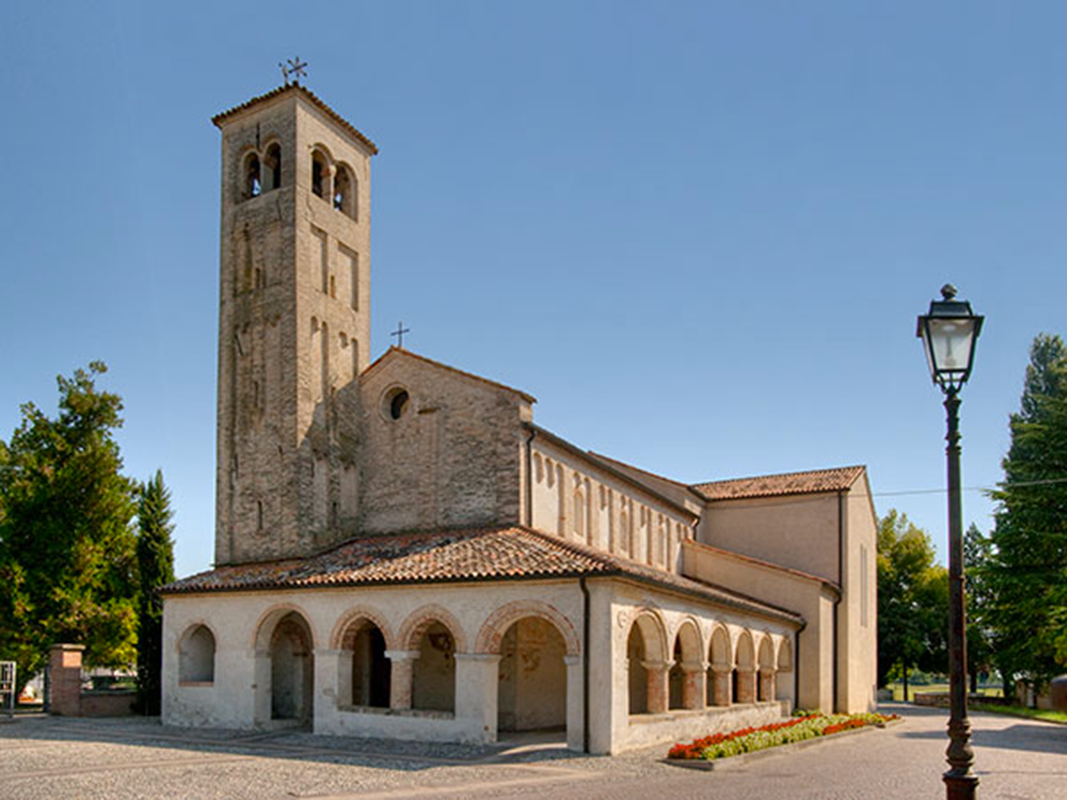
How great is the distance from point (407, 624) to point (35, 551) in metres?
17.9

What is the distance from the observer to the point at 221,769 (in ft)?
53.0

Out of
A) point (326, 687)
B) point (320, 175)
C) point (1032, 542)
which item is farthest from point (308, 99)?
point (1032, 542)

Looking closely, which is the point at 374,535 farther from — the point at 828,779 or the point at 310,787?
the point at 828,779

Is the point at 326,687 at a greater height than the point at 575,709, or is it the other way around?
the point at 575,709

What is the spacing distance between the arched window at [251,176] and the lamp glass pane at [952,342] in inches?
943

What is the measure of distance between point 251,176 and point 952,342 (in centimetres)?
2486

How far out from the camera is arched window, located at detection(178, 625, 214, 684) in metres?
24.6

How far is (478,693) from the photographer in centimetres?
1953

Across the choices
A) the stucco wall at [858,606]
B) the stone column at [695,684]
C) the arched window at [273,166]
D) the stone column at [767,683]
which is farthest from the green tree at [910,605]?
the arched window at [273,166]

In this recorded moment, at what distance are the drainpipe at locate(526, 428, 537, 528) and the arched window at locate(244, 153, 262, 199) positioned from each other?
1152 cm

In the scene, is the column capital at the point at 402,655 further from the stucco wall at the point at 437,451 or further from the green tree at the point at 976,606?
the green tree at the point at 976,606

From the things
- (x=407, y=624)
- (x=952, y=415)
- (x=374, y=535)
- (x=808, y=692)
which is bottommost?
(x=808, y=692)

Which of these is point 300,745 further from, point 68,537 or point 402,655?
point 68,537

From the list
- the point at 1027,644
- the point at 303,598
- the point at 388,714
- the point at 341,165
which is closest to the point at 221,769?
the point at 388,714
